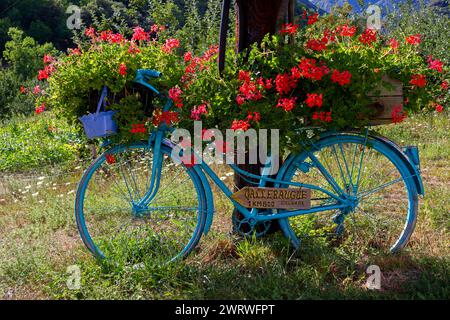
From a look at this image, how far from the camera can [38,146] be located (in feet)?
23.8

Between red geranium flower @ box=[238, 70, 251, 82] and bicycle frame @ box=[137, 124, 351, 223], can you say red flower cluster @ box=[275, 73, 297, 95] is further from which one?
bicycle frame @ box=[137, 124, 351, 223]

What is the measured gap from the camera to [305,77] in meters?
2.98

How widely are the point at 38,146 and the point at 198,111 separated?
4.86 meters

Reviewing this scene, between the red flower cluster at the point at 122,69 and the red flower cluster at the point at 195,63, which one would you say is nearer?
the red flower cluster at the point at 122,69

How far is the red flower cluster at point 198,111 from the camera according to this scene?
298 centimetres

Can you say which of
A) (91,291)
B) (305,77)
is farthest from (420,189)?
(91,291)

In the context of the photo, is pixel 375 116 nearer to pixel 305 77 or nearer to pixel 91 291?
pixel 305 77

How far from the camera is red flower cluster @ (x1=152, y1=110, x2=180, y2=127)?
3.04 metres

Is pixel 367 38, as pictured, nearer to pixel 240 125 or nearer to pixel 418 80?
pixel 418 80

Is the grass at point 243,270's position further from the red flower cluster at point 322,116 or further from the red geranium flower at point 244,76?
the red geranium flower at point 244,76

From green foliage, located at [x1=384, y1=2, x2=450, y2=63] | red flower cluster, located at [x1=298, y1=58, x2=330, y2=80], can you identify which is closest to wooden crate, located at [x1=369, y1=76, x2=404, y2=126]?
red flower cluster, located at [x1=298, y1=58, x2=330, y2=80]

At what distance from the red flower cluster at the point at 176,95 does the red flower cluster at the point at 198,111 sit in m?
0.08

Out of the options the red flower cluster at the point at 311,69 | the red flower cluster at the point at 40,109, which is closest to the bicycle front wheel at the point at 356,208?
the red flower cluster at the point at 311,69

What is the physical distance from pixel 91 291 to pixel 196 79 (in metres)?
1.35
